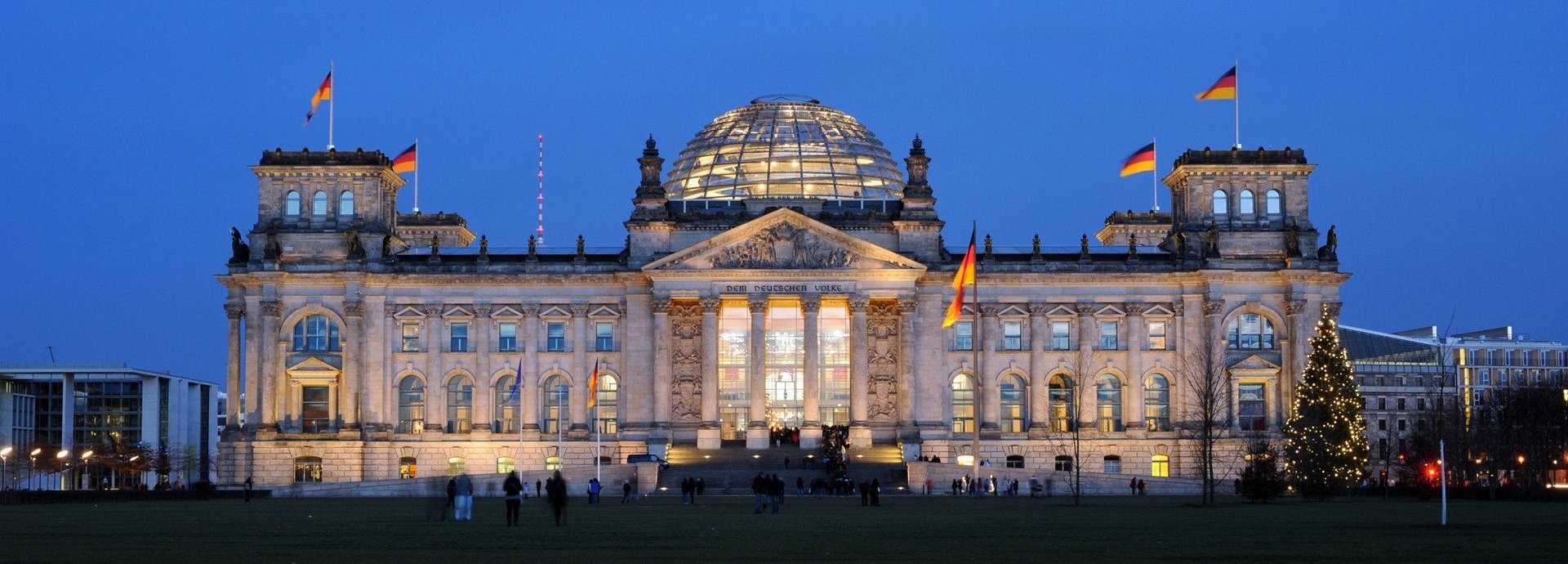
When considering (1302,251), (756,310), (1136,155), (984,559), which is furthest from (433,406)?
(984,559)

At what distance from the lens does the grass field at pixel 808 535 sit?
40250 millimetres

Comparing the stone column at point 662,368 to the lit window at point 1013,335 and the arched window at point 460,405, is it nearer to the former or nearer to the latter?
the arched window at point 460,405

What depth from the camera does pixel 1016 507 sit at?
74125 millimetres

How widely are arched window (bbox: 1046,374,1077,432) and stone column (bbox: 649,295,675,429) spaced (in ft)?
70.0

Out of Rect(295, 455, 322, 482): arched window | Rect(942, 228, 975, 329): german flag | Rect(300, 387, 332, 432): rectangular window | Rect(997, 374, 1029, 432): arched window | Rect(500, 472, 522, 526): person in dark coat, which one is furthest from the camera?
Rect(997, 374, 1029, 432): arched window

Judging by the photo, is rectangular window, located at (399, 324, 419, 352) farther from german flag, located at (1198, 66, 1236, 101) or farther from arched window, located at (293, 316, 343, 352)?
german flag, located at (1198, 66, 1236, 101)

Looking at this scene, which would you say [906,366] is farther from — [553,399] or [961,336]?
[553,399]

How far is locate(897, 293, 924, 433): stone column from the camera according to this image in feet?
384

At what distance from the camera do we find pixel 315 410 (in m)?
119

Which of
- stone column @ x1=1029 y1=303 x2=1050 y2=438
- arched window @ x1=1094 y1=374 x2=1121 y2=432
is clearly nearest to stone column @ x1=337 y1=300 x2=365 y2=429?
stone column @ x1=1029 y1=303 x2=1050 y2=438

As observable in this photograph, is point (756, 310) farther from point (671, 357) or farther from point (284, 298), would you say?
point (284, 298)

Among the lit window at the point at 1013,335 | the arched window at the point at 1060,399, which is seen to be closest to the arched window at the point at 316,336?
the lit window at the point at 1013,335

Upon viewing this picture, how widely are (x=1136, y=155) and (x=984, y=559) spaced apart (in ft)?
266

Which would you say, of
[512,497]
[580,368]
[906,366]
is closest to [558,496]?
[512,497]
